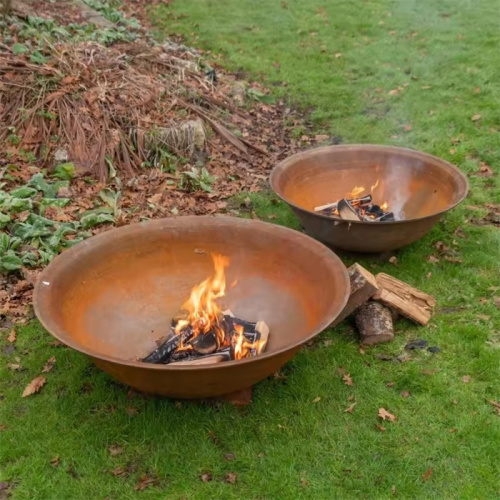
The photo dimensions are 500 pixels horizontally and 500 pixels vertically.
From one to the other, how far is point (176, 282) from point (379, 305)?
1.54m

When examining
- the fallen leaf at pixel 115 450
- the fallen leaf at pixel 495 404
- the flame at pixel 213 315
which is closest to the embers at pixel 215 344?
the flame at pixel 213 315

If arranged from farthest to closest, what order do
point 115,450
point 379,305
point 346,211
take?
1. point 346,211
2. point 379,305
3. point 115,450

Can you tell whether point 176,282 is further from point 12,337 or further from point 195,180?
point 195,180

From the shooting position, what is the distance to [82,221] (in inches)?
214

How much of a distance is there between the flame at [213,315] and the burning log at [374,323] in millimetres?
923

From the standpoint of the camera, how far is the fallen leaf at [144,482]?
3.30 m

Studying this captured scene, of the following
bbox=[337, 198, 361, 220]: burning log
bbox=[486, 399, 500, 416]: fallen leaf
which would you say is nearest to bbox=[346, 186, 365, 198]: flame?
bbox=[337, 198, 361, 220]: burning log

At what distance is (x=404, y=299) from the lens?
4.52 m

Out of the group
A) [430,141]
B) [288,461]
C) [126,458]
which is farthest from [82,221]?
[430,141]

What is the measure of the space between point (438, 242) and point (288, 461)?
284 cm

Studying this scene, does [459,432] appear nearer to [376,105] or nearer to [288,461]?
[288,461]

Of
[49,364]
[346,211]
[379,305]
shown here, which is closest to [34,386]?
[49,364]

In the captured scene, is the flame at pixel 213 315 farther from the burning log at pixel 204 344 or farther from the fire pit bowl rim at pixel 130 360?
the fire pit bowl rim at pixel 130 360

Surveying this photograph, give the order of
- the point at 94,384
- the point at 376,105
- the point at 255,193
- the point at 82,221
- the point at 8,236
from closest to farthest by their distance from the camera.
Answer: the point at 94,384, the point at 8,236, the point at 82,221, the point at 255,193, the point at 376,105
